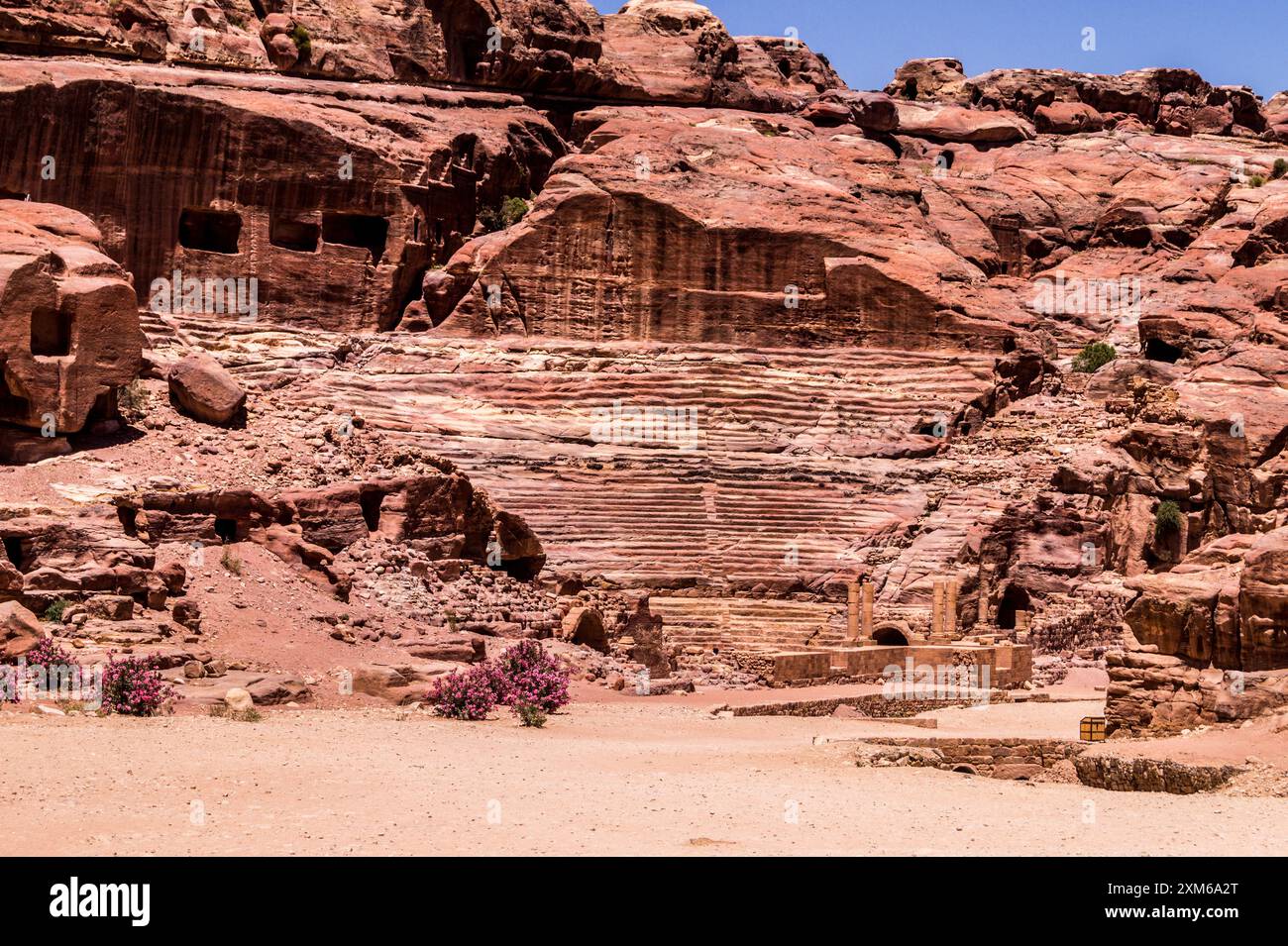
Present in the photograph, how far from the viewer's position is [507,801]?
13305 millimetres

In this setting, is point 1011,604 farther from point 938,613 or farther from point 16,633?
point 16,633

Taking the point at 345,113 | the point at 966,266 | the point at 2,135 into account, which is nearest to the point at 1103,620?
the point at 966,266

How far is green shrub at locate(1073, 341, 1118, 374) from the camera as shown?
5350 cm

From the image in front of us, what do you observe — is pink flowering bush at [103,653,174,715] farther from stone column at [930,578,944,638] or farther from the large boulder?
stone column at [930,578,944,638]

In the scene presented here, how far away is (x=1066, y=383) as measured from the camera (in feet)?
172

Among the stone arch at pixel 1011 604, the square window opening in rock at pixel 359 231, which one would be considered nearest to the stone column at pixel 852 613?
the stone arch at pixel 1011 604

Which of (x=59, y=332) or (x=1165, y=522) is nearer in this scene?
(x=59, y=332)

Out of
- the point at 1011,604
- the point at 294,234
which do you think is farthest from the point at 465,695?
the point at 294,234

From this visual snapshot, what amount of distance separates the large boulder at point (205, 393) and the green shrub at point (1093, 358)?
92.5 ft

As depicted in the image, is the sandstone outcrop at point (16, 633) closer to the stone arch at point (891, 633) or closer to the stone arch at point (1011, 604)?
the stone arch at point (891, 633)

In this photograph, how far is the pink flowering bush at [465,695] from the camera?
21156mm

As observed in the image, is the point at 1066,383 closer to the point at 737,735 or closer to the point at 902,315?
the point at 902,315

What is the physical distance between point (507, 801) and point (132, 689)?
24.1 ft

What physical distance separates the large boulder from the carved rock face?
1.93 meters
